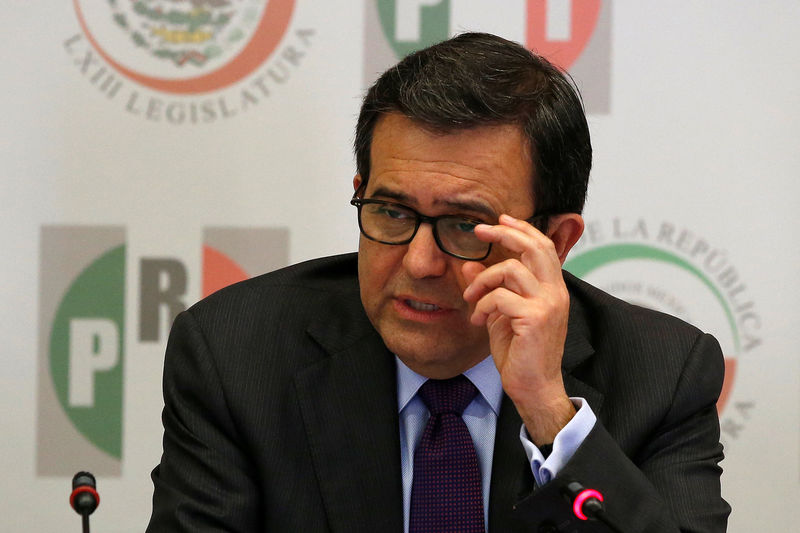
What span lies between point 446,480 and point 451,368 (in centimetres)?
26

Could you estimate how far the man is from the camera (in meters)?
2.10

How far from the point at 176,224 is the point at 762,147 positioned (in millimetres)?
1988

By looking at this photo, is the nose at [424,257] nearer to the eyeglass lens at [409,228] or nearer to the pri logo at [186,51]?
the eyeglass lens at [409,228]

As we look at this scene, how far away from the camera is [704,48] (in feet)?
10.9

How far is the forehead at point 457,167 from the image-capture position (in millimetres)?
2170

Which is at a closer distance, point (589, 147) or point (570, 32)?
point (589, 147)

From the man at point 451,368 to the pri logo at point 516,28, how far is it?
2.88 feet

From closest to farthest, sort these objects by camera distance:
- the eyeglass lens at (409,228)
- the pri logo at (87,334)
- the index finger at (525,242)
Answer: the index finger at (525,242) < the eyeglass lens at (409,228) < the pri logo at (87,334)

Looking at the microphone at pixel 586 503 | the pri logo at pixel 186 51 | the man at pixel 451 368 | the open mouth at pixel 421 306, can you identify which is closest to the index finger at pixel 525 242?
the man at pixel 451 368

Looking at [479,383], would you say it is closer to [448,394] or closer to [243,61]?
[448,394]

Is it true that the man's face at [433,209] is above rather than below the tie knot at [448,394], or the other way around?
above

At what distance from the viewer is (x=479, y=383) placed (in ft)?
7.87

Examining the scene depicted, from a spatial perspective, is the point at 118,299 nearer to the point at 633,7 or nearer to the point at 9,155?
the point at 9,155

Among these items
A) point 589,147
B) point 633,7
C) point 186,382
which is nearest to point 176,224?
point 186,382
